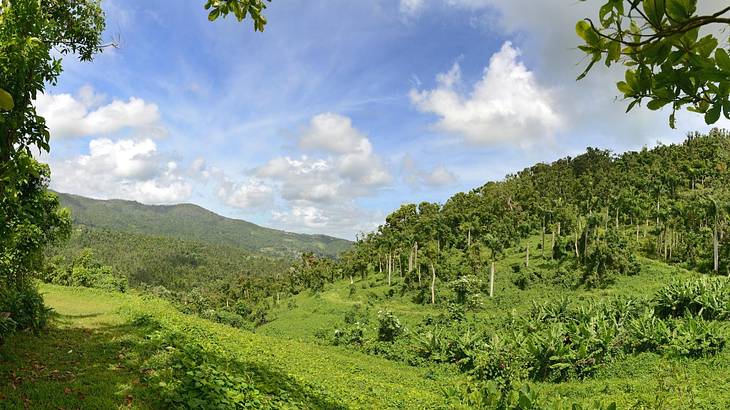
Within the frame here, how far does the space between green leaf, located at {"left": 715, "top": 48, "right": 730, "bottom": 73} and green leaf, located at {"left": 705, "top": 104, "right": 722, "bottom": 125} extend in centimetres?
15

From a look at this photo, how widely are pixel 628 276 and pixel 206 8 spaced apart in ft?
167

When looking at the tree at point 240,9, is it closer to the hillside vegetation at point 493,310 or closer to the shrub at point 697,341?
the hillside vegetation at point 493,310

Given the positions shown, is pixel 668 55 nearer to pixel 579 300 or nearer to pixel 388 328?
pixel 388 328

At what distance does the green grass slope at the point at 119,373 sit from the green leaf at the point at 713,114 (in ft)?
26.7

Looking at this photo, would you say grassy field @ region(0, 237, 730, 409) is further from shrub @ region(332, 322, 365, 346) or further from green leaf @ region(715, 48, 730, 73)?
shrub @ region(332, 322, 365, 346)

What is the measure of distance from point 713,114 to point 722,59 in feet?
0.72

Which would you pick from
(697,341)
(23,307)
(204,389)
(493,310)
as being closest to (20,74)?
(204,389)

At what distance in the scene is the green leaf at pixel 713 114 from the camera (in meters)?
1.40

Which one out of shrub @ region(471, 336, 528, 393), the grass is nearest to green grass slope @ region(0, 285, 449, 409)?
the grass

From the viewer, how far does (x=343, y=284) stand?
69812mm

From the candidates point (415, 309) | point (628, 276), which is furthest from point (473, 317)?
point (628, 276)

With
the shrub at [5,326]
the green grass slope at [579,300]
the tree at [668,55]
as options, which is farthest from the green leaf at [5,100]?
the shrub at [5,326]

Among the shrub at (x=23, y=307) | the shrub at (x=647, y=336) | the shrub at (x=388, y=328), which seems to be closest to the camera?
the shrub at (x=23, y=307)

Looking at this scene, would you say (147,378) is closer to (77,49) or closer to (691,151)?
(77,49)
